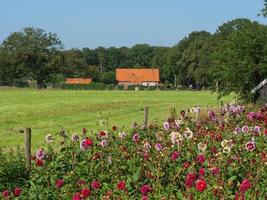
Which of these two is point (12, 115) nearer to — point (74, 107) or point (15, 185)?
point (74, 107)

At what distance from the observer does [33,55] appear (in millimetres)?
122000

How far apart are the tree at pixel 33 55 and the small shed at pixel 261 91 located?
94.7 m

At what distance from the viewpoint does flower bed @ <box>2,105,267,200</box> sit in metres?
6.70

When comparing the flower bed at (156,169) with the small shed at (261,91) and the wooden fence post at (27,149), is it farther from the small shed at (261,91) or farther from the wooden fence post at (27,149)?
the small shed at (261,91)

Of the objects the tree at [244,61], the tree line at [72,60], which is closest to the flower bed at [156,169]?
the tree at [244,61]

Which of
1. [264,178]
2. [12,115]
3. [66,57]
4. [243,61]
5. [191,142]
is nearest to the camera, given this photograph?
[264,178]

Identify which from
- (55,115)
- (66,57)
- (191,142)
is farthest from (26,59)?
(191,142)

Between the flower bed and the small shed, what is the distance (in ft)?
58.6

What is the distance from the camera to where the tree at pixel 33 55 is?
121750 mm

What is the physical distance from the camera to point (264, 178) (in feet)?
24.6

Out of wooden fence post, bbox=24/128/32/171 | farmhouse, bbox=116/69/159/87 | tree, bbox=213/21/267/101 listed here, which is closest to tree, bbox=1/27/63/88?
farmhouse, bbox=116/69/159/87

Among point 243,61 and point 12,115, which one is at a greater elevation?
point 243,61

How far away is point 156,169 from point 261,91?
21.7m

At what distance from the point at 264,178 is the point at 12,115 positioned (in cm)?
3343
